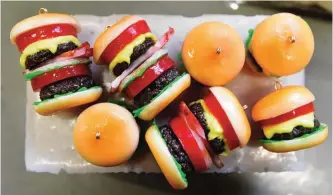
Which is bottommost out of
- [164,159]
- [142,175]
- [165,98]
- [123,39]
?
[142,175]

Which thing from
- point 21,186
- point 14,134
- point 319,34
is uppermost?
point 319,34

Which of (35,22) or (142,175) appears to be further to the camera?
(142,175)

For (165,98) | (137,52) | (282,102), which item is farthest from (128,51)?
(282,102)

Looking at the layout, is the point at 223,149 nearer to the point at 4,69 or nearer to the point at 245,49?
the point at 245,49

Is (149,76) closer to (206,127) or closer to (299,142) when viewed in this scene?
(206,127)

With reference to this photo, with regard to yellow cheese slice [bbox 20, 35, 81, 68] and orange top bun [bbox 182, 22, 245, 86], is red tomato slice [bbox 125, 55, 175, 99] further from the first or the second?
yellow cheese slice [bbox 20, 35, 81, 68]

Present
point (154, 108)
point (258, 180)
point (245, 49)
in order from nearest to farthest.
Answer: point (154, 108) → point (245, 49) → point (258, 180)

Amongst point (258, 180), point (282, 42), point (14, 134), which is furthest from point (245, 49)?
point (14, 134)

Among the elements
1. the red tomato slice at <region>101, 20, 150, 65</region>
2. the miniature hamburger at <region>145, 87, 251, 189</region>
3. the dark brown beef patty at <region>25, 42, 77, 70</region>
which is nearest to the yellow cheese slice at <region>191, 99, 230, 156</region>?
the miniature hamburger at <region>145, 87, 251, 189</region>
